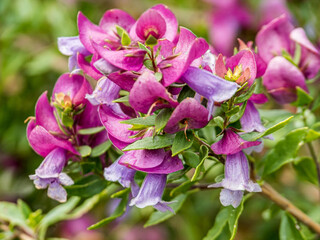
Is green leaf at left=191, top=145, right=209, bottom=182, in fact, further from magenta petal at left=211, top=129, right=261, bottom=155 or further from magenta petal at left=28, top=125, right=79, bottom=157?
magenta petal at left=28, top=125, right=79, bottom=157

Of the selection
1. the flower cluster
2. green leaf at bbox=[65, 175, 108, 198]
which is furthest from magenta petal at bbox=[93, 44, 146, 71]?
green leaf at bbox=[65, 175, 108, 198]

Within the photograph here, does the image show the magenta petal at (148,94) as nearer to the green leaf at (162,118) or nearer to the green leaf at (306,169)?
the green leaf at (162,118)

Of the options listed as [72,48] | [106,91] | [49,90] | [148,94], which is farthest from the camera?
[49,90]

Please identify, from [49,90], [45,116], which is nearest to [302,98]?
[45,116]

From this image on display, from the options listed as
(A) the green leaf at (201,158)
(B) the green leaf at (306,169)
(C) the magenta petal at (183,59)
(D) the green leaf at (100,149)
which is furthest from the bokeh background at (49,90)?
(C) the magenta petal at (183,59)

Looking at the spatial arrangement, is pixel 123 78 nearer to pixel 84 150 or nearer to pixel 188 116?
pixel 188 116

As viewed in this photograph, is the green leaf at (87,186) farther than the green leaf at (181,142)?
Yes
